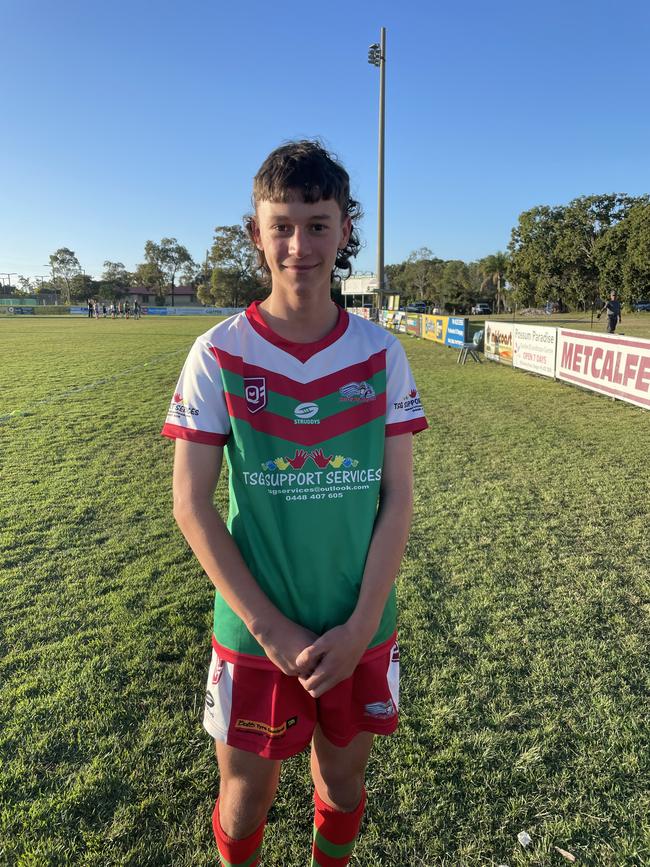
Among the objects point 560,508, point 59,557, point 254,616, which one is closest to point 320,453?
point 254,616

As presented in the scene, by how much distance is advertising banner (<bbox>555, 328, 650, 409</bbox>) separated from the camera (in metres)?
8.83

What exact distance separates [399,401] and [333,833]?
1374 millimetres

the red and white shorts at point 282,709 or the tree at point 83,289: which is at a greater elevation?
the tree at point 83,289

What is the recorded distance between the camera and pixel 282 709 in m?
1.41

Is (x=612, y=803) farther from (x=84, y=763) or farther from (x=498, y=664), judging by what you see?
(x=84, y=763)

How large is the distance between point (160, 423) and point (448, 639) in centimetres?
665

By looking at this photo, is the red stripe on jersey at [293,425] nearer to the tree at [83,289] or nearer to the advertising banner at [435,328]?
the advertising banner at [435,328]

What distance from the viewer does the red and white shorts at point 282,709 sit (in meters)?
1.41

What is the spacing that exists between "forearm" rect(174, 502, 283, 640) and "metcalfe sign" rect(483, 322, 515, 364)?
49.6ft

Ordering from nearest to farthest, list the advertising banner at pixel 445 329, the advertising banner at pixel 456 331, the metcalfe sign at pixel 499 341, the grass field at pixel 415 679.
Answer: the grass field at pixel 415 679 < the metcalfe sign at pixel 499 341 < the advertising banner at pixel 456 331 < the advertising banner at pixel 445 329

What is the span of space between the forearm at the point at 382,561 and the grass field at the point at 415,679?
1.26 metres

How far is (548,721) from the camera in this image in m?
2.60

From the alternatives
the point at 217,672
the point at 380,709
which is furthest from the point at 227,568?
the point at 380,709

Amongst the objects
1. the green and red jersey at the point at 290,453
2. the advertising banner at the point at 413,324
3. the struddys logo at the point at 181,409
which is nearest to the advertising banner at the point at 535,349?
the advertising banner at the point at 413,324
